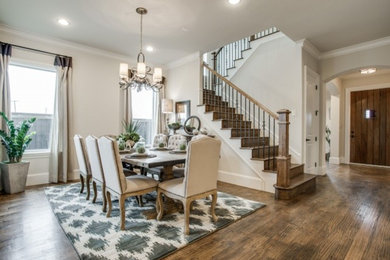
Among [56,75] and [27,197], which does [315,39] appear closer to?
[56,75]

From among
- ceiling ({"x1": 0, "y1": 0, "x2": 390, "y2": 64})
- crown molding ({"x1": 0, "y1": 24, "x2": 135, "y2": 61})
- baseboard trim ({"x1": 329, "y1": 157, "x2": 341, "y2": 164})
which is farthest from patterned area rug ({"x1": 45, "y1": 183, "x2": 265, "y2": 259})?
baseboard trim ({"x1": 329, "y1": 157, "x2": 341, "y2": 164})

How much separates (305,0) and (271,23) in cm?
67

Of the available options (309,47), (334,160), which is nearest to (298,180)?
(309,47)

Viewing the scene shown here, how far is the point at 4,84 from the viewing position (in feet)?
12.0

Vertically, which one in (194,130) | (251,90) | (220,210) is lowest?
(220,210)

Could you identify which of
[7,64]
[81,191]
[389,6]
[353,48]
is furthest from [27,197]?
[353,48]

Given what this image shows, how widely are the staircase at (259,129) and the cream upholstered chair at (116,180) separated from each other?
80.7 inches

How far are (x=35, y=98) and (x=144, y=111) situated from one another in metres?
2.36

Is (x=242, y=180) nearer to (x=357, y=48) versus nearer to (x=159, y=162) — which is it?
(x=159, y=162)

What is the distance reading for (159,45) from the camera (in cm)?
459

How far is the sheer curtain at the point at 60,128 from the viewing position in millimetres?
4160

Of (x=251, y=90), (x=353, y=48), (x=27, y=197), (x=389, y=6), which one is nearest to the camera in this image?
(x=389, y=6)

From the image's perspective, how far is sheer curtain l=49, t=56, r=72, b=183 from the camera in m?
4.16

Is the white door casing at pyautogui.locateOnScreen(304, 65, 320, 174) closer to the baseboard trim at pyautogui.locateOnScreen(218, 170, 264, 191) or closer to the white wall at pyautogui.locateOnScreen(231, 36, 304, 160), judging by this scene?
the white wall at pyautogui.locateOnScreen(231, 36, 304, 160)
